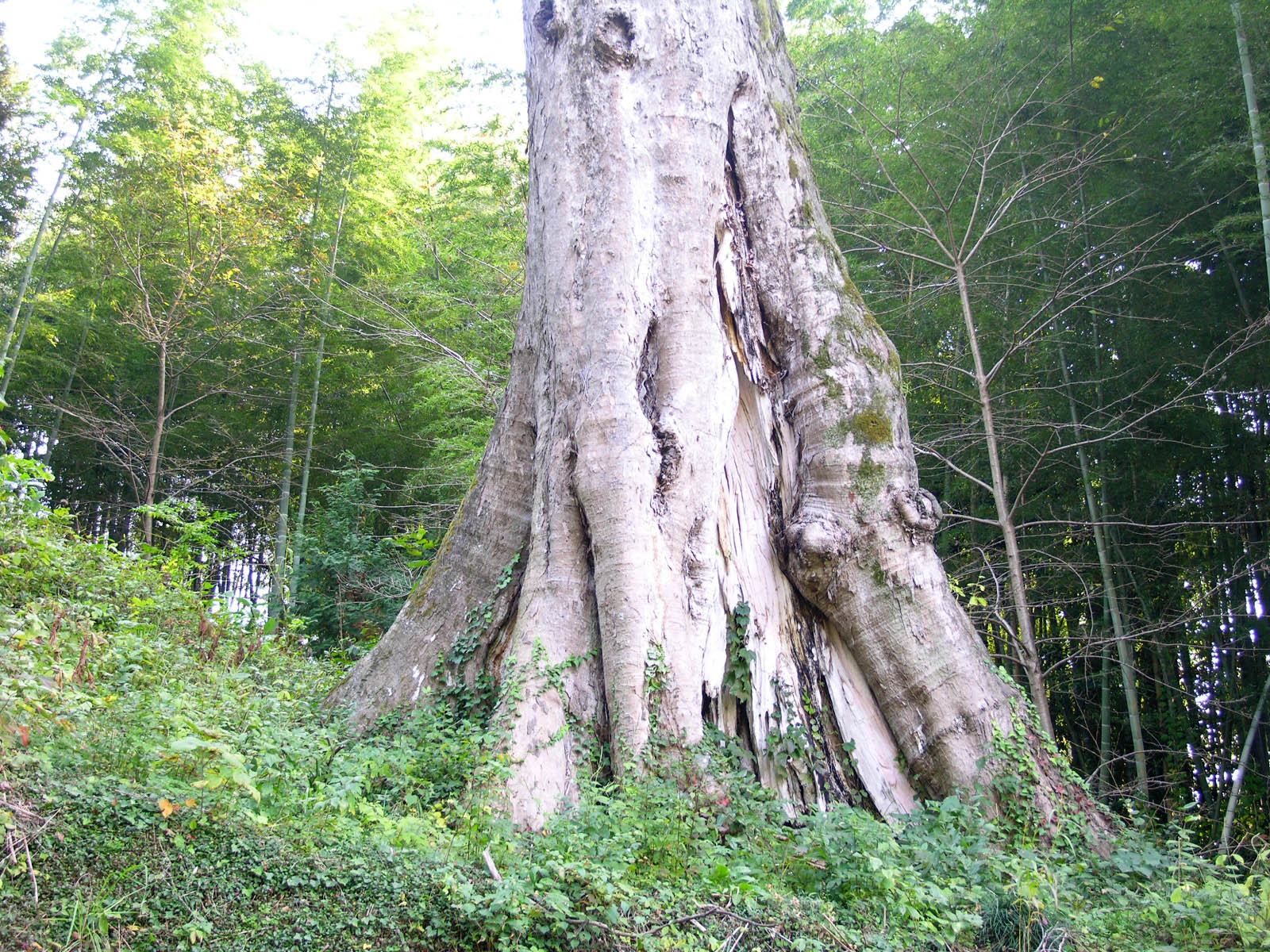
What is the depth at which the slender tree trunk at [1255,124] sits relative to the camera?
5727 millimetres

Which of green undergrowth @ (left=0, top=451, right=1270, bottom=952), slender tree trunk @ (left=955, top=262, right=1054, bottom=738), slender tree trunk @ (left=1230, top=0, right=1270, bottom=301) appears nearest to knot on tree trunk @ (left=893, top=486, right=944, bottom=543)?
green undergrowth @ (left=0, top=451, right=1270, bottom=952)

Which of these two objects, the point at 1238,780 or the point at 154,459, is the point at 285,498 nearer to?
the point at 154,459

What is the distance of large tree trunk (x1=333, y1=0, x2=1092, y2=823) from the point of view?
390 cm

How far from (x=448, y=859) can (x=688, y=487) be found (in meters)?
2.06

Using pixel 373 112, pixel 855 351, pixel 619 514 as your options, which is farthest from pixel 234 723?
pixel 373 112

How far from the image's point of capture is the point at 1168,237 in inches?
300

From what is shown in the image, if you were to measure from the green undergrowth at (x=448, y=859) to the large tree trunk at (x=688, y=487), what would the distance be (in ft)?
1.21

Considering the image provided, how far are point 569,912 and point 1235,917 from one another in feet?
7.03

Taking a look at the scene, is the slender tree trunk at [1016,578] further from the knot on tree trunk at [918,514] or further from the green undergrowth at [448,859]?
the green undergrowth at [448,859]

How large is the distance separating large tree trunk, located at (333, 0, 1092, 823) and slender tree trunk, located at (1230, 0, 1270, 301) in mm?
3167

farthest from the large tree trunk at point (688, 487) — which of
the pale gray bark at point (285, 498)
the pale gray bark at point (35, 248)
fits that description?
the pale gray bark at point (35, 248)

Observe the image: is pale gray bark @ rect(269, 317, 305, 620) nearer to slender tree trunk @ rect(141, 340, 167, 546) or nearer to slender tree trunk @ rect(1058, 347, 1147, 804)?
slender tree trunk @ rect(141, 340, 167, 546)

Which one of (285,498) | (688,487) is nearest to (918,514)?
(688,487)

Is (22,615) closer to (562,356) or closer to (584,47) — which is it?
(562,356)
